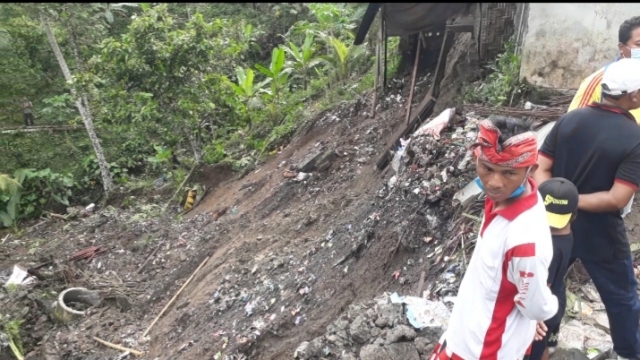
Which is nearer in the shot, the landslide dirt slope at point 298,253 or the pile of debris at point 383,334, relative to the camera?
the pile of debris at point 383,334

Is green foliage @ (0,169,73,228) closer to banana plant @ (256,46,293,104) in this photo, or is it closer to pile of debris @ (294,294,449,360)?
banana plant @ (256,46,293,104)

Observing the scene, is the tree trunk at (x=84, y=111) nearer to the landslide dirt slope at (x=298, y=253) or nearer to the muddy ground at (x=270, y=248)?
the muddy ground at (x=270, y=248)

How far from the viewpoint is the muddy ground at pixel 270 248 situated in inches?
180

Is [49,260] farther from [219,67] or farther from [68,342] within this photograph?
[219,67]

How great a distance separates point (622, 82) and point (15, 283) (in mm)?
7596

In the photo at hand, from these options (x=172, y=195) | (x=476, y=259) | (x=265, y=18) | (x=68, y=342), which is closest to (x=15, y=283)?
(x=68, y=342)

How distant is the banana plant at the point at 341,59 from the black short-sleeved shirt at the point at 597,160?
819cm

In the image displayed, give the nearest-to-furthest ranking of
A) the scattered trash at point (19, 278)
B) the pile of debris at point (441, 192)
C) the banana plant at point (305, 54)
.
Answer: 1. the pile of debris at point (441, 192)
2. the scattered trash at point (19, 278)
3. the banana plant at point (305, 54)

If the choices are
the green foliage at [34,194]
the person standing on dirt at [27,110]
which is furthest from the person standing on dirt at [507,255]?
the person standing on dirt at [27,110]

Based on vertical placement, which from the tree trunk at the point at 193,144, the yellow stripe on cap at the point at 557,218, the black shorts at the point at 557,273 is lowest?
the tree trunk at the point at 193,144

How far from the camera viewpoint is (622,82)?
215cm

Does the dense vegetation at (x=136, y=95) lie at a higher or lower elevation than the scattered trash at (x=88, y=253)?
higher

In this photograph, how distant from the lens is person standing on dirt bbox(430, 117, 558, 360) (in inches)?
67.9

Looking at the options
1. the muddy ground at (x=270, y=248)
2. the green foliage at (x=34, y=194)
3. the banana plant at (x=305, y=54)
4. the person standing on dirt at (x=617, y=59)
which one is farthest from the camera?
the banana plant at (x=305, y=54)
